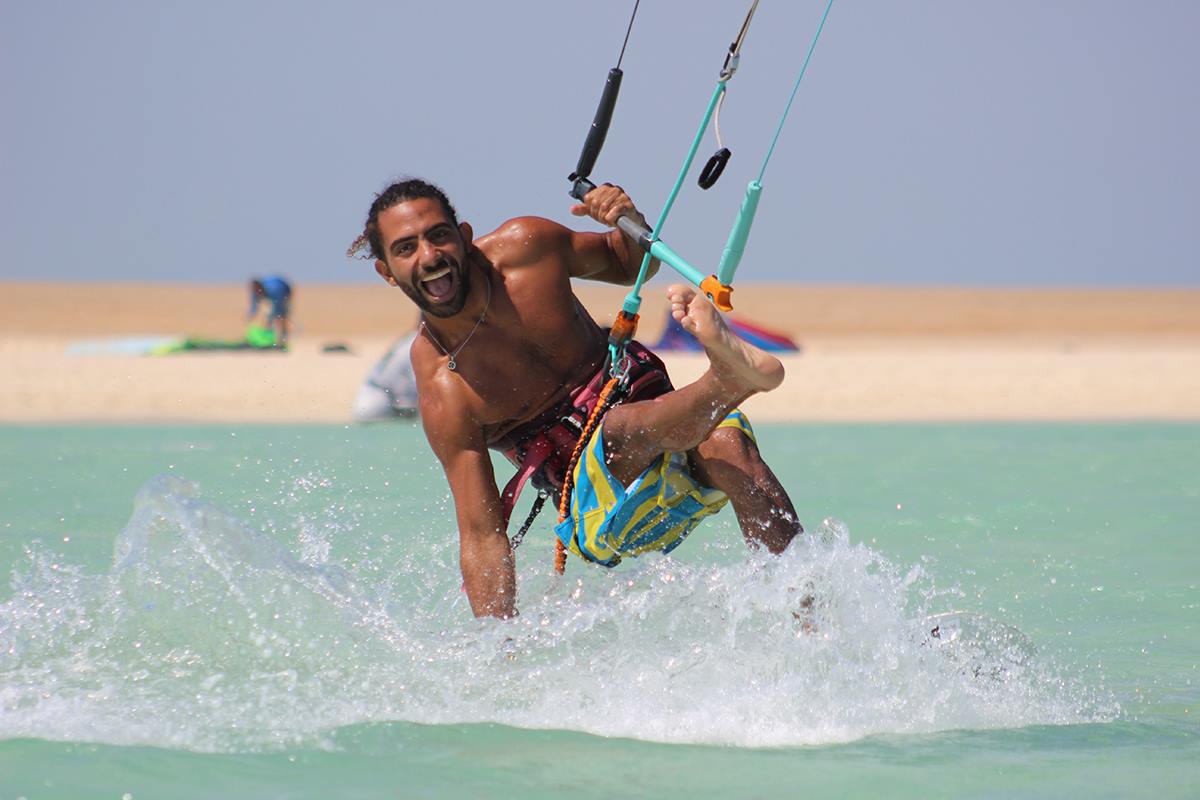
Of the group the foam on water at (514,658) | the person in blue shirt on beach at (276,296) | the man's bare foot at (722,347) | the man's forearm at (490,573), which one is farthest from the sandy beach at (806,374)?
the man's bare foot at (722,347)

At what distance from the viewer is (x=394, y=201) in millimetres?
4867

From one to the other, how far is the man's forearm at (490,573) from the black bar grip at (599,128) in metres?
1.17

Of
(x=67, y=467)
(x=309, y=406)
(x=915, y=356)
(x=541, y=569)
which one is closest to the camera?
(x=541, y=569)

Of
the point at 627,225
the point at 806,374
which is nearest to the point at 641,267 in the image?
the point at 627,225

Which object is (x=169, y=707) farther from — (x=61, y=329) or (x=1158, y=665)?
(x=61, y=329)

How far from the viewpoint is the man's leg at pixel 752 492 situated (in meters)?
4.73

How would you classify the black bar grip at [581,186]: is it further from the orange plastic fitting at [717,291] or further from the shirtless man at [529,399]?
the orange plastic fitting at [717,291]

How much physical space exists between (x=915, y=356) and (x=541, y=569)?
15.0 metres

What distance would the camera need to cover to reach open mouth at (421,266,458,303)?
4.75 m

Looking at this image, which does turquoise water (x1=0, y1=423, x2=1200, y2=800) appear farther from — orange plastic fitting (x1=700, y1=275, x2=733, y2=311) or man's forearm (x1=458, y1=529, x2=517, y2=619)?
orange plastic fitting (x1=700, y1=275, x2=733, y2=311)

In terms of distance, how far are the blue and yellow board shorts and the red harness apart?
20 centimetres

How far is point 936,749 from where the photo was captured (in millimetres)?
4148

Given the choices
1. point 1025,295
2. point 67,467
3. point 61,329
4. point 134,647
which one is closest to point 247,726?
point 134,647

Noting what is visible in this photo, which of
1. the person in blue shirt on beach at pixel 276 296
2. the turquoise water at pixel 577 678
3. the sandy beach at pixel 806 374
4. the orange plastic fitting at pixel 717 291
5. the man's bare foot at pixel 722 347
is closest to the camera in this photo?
the turquoise water at pixel 577 678
